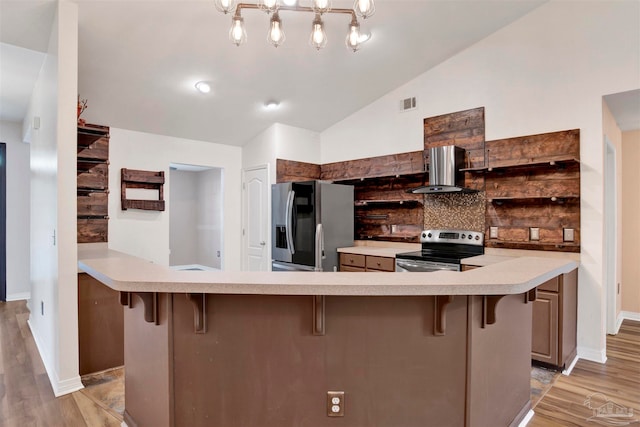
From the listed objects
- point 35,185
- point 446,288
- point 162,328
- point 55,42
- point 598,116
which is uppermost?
point 55,42

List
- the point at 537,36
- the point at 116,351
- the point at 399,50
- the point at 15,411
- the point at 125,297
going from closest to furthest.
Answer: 1. the point at 125,297
2. the point at 15,411
3. the point at 116,351
4. the point at 537,36
5. the point at 399,50

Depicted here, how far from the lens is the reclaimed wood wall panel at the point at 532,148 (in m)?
3.15

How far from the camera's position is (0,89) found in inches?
147

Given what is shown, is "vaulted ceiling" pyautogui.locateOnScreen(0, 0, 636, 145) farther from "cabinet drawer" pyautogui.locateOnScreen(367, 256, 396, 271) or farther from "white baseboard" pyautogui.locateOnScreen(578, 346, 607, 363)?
"white baseboard" pyautogui.locateOnScreen(578, 346, 607, 363)

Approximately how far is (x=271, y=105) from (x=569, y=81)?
3.04 m

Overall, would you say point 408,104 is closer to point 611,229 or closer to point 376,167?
point 376,167

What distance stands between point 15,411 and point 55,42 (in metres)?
2.51

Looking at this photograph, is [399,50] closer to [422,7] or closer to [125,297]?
[422,7]

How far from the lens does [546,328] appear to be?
2867 millimetres

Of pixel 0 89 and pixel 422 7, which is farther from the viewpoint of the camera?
pixel 0 89

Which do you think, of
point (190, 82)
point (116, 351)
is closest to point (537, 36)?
point (190, 82)

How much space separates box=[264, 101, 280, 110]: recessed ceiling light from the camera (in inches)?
164

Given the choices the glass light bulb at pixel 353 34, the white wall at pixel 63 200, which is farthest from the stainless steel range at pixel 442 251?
the white wall at pixel 63 200

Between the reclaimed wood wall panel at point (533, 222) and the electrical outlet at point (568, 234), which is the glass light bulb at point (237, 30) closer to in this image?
the reclaimed wood wall panel at point (533, 222)
